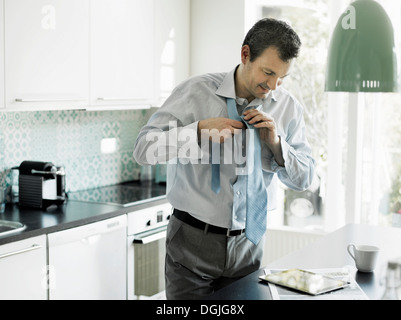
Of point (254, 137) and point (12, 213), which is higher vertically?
point (254, 137)

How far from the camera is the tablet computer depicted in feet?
6.09

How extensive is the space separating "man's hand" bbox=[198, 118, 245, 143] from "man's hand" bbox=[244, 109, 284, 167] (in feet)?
0.15

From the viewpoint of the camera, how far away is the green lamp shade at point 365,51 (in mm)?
2047

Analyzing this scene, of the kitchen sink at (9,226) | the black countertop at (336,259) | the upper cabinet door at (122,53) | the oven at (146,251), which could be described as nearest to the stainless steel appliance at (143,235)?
the oven at (146,251)

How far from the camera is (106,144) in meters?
4.26

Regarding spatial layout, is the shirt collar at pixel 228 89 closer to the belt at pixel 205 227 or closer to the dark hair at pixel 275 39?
the dark hair at pixel 275 39

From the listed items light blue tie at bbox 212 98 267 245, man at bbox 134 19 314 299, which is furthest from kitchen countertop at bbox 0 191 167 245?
light blue tie at bbox 212 98 267 245

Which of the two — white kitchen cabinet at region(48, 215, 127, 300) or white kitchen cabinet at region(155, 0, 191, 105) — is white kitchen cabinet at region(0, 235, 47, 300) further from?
white kitchen cabinet at region(155, 0, 191, 105)

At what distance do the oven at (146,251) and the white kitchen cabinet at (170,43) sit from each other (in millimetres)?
833

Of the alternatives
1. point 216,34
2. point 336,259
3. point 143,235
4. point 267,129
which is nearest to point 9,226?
point 143,235

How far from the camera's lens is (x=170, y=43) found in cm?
421
